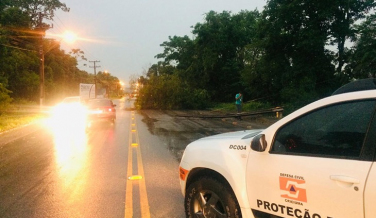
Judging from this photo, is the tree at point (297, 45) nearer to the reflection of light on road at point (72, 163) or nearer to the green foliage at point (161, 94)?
the green foliage at point (161, 94)

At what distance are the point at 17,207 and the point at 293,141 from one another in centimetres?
452

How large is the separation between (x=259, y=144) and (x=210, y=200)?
96 cm

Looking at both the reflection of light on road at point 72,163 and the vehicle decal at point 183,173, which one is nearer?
the vehicle decal at point 183,173

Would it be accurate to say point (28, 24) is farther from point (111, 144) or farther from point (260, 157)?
point (260, 157)

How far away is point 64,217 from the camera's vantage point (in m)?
4.98

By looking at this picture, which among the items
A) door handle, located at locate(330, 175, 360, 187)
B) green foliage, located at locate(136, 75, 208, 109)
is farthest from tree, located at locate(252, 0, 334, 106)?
door handle, located at locate(330, 175, 360, 187)

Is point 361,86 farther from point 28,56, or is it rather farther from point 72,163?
point 28,56

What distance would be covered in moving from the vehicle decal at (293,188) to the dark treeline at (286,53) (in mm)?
16727

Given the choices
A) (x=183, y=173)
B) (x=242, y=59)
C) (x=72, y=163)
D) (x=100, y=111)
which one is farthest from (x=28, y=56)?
(x=183, y=173)

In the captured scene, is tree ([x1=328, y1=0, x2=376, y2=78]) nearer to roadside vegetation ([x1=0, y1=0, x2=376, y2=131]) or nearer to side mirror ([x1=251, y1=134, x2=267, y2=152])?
roadside vegetation ([x1=0, y1=0, x2=376, y2=131])

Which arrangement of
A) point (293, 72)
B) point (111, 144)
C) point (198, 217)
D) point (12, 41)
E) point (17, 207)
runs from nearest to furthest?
1. point (198, 217)
2. point (17, 207)
3. point (111, 144)
4. point (293, 72)
5. point (12, 41)

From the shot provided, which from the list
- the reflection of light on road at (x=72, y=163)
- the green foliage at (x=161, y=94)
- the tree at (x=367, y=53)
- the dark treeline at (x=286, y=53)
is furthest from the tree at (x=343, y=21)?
the reflection of light on road at (x=72, y=163)

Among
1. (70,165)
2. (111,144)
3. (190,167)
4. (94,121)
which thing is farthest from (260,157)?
(94,121)

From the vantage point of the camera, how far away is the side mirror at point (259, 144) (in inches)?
124
